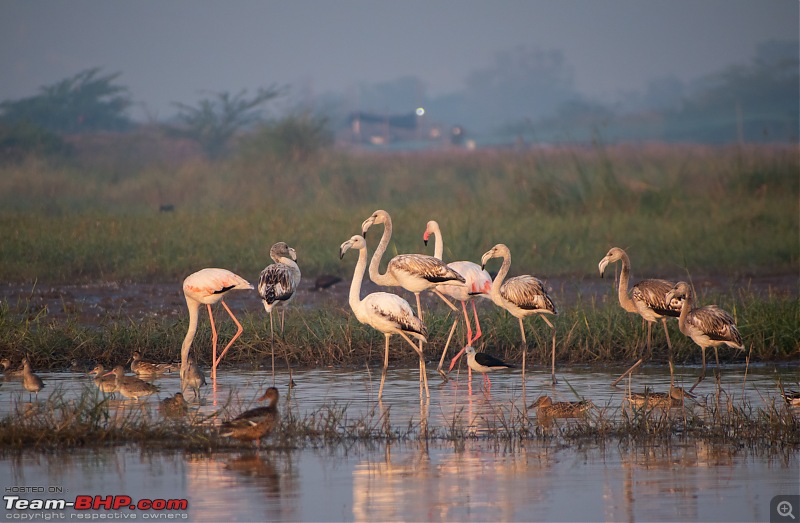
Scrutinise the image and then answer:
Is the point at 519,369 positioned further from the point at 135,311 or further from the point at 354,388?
the point at 135,311

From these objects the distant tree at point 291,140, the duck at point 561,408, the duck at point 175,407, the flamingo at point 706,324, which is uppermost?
the distant tree at point 291,140

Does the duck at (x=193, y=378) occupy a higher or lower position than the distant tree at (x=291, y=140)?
lower

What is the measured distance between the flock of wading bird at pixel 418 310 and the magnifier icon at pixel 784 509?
209 centimetres

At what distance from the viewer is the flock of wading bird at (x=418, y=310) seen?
9.42m

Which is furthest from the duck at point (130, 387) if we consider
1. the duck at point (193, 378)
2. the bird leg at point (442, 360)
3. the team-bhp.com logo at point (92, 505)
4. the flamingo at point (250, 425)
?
the team-bhp.com logo at point (92, 505)

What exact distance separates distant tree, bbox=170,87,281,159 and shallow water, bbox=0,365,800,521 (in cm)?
3165

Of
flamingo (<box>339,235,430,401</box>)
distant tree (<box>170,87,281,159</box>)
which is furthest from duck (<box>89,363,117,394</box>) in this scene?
distant tree (<box>170,87,281,159</box>)

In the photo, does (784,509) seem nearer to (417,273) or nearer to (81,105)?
(417,273)

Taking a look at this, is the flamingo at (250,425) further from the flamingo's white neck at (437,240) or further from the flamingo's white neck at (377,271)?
the flamingo's white neck at (437,240)

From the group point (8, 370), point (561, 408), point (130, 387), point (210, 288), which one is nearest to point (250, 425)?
point (130, 387)

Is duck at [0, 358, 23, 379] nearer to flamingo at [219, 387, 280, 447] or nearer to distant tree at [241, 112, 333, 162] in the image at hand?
flamingo at [219, 387, 280, 447]

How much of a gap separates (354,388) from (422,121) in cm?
5055

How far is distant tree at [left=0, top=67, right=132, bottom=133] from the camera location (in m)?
41.1

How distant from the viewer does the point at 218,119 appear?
41250mm
